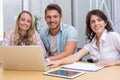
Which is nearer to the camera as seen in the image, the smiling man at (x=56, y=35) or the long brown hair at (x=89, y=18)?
the long brown hair at (x=89, y=18)

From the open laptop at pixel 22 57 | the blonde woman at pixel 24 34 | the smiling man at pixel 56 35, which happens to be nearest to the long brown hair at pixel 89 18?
the smiling man at pixel 56 35

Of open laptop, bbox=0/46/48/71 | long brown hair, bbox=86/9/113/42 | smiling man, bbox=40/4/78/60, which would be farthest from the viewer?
smiling man, bbox=40/4/78/60

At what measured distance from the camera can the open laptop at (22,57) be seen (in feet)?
5.06

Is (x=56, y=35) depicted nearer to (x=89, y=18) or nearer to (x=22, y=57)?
(x=89, y=18)

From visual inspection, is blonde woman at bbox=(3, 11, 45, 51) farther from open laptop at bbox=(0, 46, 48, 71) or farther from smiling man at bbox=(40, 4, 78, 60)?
open laptop at bbox=(0, 46, 48, 71)

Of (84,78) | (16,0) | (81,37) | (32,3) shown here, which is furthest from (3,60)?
(81,37)

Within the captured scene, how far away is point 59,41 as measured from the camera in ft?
8.59

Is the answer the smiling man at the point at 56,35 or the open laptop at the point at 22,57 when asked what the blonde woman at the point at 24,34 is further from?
the open laptop at the point at 22,57

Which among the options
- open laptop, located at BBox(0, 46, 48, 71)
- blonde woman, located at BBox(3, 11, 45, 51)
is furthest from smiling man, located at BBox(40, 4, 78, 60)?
open laptop, located at BBox(0, 46, 48, 71)

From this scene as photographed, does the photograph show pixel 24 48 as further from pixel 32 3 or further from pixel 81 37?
pixel 81 37

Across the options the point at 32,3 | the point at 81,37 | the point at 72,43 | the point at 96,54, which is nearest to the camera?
the point at 96,54

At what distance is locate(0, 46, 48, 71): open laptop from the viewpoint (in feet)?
5.06

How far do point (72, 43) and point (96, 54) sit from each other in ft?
1.31

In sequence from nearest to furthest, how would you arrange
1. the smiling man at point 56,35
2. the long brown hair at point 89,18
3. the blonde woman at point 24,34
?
the long brown hair at point 89,18 → the blonde woman at point 24,34 → the smiling man at point 56,35
